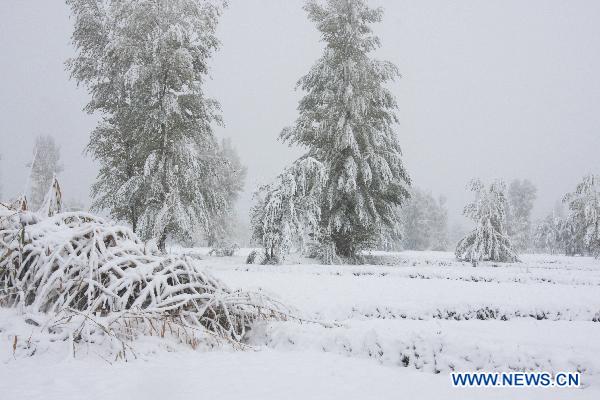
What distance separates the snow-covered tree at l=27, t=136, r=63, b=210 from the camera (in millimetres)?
41062

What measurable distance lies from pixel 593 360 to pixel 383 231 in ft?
50.4

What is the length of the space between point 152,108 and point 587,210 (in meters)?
29.9

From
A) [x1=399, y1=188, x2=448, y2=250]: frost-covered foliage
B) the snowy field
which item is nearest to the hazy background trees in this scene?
the snowy field

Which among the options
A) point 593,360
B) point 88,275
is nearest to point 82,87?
point 88,275

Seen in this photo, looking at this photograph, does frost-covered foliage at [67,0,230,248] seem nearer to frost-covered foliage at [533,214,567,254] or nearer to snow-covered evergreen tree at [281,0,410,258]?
snow-covered evergreen tree at [281,0,410,258]

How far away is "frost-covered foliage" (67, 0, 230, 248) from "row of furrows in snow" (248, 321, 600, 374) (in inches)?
439

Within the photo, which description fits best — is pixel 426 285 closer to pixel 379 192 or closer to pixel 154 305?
pixel 154 305

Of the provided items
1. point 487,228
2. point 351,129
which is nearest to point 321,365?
point 351,129

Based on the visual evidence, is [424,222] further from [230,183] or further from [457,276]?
[457,276]

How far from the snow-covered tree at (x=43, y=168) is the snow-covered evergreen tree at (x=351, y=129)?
110ft

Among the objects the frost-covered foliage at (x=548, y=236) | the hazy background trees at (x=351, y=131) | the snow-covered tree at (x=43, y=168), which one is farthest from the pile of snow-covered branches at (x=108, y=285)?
the frost-covered foliage at (x=548, y=236)

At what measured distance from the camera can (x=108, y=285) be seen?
4.46m

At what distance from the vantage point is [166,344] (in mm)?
3922

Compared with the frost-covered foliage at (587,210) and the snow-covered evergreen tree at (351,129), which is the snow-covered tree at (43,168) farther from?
the frost-covered foliage at (587,210)
